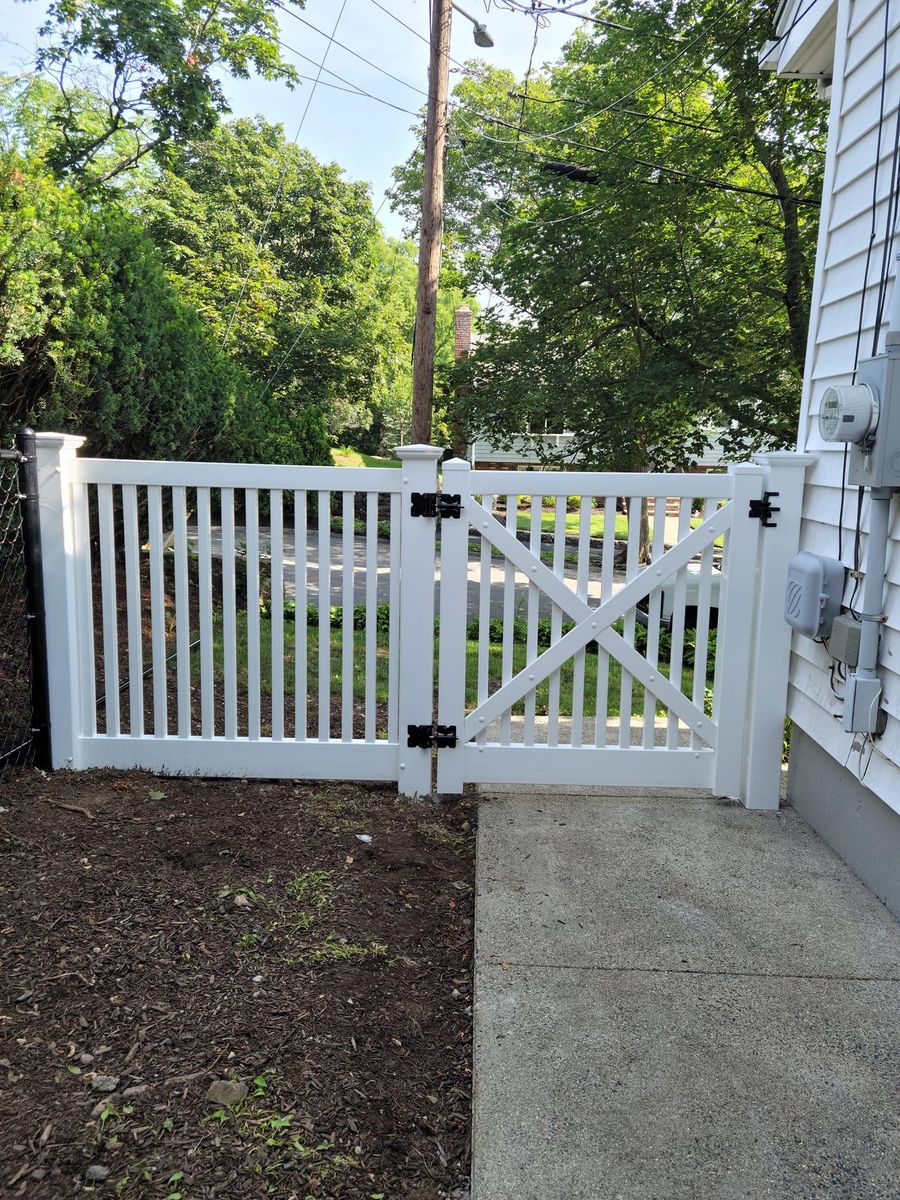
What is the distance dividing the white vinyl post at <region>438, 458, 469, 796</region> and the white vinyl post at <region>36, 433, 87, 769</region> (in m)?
1.52

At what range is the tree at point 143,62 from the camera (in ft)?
29.6

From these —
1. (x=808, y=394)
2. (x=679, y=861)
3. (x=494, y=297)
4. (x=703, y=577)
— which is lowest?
(x=679, y=861)

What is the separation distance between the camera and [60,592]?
3609 millimetres

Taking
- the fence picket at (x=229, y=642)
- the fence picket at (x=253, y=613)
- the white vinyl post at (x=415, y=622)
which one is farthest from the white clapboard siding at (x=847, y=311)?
the fence picket at (x=229, y=642)

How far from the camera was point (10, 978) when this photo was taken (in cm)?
225

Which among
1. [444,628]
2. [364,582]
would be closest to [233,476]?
[444,628]

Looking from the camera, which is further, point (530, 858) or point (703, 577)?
point (703, 577)

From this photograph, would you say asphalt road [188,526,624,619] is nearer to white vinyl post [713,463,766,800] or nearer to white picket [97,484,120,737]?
white picket [97,484,120,737]

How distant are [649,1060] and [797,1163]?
0.39 metres

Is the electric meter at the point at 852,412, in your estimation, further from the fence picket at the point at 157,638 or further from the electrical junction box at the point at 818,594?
the fence picket at the point at 157,638

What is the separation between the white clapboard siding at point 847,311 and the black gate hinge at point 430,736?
4.76 feet

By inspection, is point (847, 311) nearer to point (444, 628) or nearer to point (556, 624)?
point (556, 624)

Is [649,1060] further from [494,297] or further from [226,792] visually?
[494,297]

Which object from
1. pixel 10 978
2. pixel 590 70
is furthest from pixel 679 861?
pixel 590 70
